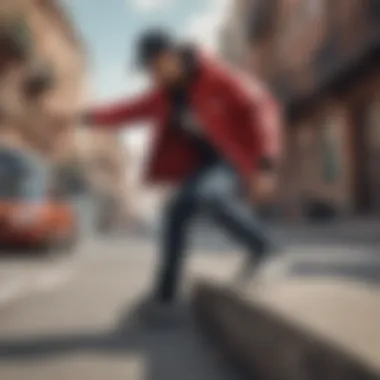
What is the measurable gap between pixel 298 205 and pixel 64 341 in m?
24.4

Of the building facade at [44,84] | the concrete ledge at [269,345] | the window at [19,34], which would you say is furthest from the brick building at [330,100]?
the concrete ledge at [269,345]

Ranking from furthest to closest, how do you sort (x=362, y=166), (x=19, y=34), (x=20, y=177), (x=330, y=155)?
(x=330, y=155)
(x=362, y=166)
(x=19, y=34)
(x=20, y=177)

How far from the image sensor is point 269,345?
2.57 metres

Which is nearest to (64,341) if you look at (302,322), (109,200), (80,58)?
(302,322)

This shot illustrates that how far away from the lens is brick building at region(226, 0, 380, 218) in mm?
19969

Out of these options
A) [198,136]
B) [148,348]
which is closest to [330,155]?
[198,136]

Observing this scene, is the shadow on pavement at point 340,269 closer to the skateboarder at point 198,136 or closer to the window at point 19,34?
the skateboarder at point 198,136

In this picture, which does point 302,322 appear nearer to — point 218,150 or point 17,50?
point 218,150

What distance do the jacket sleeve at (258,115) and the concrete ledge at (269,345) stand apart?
2.30ft

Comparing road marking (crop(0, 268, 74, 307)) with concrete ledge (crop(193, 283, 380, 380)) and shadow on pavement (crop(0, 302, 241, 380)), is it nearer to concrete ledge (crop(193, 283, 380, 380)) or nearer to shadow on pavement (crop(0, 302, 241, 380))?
shadow on pavement (crop(0, 302, 241, 380))

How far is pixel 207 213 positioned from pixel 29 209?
8.65 meters

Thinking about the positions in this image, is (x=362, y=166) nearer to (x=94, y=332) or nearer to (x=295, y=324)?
(x=94, y=332)

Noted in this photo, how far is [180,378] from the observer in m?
2.96

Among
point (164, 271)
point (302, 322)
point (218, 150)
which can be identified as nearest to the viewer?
point (302, 322)
